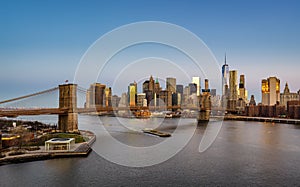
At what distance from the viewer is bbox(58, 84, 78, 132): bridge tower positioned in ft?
65.4

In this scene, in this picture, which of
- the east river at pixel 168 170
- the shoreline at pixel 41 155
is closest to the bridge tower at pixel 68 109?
the shoreline at pixel 41 155

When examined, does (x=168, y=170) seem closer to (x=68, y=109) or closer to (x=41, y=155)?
(x=41, y=155)

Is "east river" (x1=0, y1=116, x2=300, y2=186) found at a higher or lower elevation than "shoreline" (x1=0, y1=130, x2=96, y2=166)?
lower

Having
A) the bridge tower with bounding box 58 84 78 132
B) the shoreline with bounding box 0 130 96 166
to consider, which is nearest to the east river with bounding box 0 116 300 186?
the shoreline with bounding box 0 130 96 166

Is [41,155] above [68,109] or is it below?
below

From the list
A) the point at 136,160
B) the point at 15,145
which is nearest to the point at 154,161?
the point at 136,160

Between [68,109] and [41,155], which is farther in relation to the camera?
[68,109]

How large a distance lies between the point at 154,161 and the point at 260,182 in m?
4.68

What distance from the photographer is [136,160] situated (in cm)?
1238

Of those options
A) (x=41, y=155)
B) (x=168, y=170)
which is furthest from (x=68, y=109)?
(x=168, y=170)

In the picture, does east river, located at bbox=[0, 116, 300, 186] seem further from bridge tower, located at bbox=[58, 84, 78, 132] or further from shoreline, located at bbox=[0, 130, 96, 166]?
bridge tower, located at bbox=[58, 84, 78, 132]

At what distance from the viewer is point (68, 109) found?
20.1 m

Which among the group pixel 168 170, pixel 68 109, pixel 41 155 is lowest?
pixel 168 170

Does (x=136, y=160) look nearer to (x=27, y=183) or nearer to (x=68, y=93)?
(x=27, y=183)
